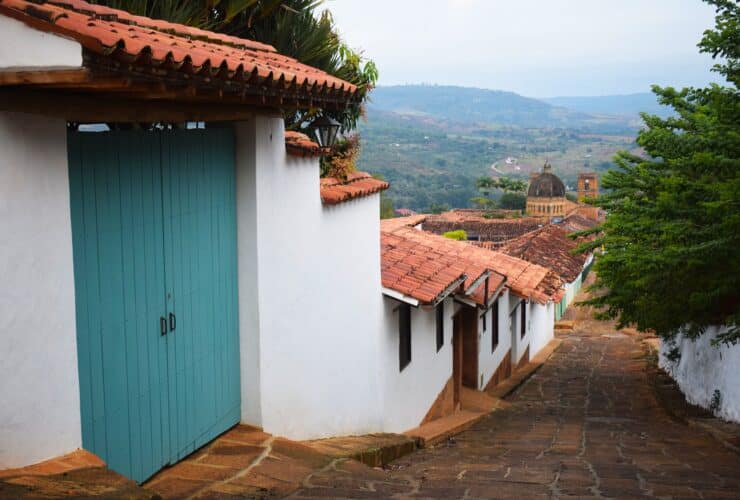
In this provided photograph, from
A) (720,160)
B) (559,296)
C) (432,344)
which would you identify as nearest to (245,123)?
(720,160)

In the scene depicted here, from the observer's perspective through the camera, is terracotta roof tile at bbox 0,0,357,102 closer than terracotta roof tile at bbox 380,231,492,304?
Yes

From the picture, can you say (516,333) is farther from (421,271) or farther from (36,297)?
(36,297)

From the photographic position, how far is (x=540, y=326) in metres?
26.8

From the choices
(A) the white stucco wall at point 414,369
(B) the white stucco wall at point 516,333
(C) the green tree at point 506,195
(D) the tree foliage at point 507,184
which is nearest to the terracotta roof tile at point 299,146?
(A) the white stucco wall at point 414,369

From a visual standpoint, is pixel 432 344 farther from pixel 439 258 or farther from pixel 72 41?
pixel 72 41

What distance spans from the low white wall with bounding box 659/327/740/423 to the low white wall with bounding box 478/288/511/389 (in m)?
3.68

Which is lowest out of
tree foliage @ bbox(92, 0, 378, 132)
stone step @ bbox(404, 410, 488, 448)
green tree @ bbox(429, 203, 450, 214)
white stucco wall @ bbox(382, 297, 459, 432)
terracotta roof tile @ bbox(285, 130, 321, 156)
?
green tree @ bbox(429, 203, 450, 214)

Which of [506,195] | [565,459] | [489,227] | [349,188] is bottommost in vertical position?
[506,195]

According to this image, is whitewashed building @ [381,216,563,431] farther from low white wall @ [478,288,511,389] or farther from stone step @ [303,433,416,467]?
stone step @ [303,433,416,467]

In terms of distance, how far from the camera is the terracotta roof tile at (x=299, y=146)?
6.51 metres

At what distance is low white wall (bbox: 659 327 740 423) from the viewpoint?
11.3 metres

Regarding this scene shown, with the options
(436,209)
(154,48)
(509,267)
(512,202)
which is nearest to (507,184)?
(512,202)

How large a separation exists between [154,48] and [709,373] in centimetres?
1157

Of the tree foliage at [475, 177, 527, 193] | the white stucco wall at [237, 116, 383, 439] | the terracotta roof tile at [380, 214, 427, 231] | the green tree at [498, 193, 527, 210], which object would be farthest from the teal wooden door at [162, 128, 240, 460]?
the tree foliage at [475, 177, 527, 193]
